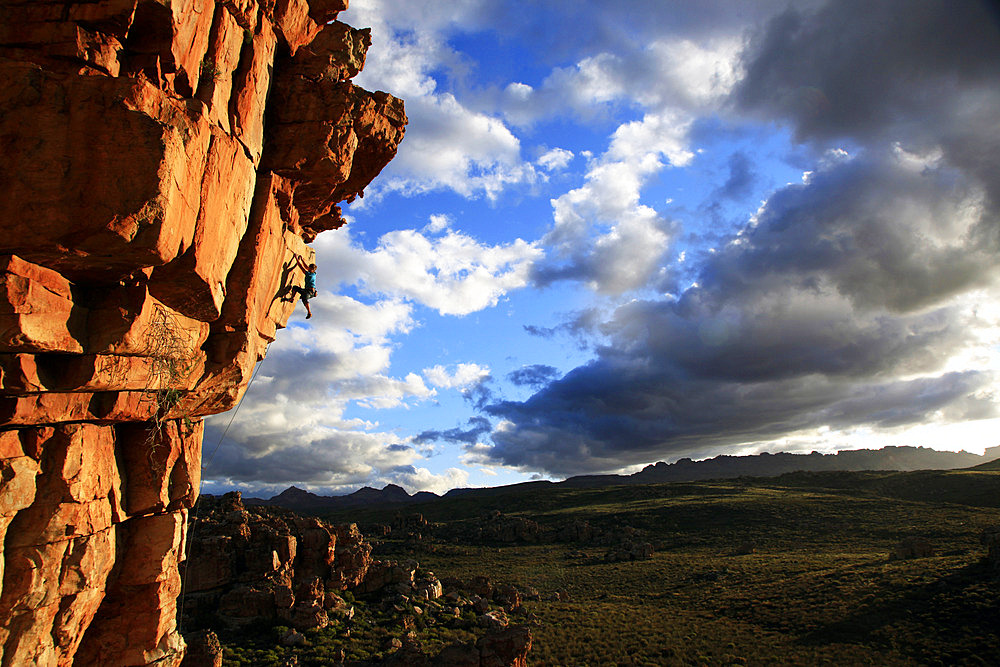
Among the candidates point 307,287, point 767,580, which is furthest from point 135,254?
point 767,580

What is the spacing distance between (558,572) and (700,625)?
2668 cm

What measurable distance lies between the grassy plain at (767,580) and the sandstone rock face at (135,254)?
2383cm

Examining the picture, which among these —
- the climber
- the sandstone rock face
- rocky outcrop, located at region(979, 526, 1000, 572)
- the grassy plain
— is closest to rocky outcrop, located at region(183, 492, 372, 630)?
the grassy plain

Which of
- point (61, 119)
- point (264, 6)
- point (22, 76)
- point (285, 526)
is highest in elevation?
point (264, 6)

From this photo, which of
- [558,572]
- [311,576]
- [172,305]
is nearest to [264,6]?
[172,305]

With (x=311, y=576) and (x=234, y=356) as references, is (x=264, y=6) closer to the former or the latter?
(x=234, y=356)

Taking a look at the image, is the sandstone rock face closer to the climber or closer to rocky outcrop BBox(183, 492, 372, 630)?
the climber

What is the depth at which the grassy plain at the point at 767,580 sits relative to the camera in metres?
29.0

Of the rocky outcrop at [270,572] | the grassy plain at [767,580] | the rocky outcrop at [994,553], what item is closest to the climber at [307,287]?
the rocky outcrop at [270,572]

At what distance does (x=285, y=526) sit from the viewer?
35.0 m

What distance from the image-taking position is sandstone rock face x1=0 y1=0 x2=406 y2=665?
7.47 m

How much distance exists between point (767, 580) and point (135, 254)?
167ft

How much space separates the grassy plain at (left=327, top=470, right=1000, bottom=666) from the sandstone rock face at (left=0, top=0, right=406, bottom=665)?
23826 mm

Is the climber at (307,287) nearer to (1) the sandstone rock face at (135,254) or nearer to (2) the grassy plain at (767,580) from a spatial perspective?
(1) the sandstone rock face at (135,254)
